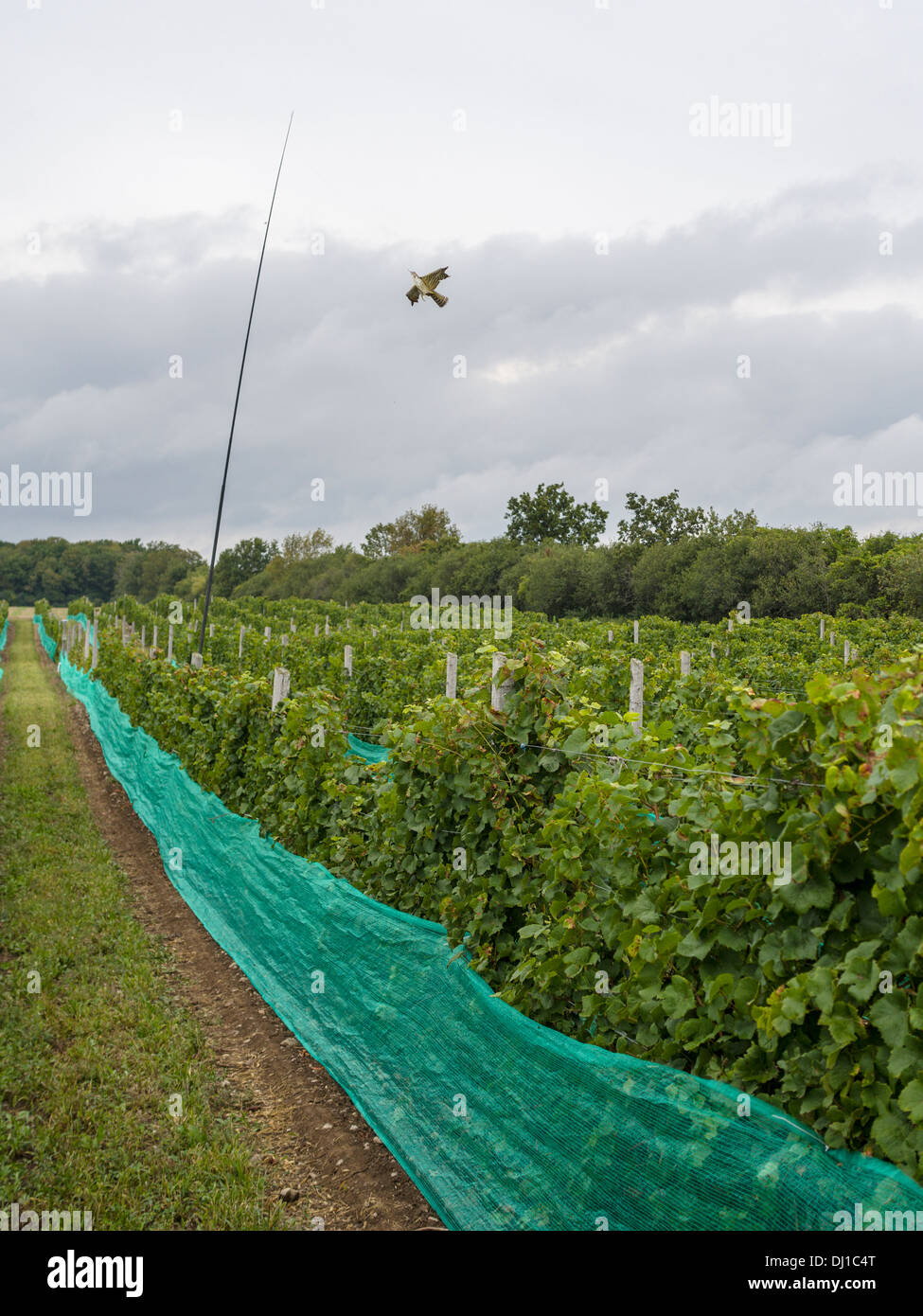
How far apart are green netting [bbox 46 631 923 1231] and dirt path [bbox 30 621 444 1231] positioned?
0.11m

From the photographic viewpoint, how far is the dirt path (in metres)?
3.92

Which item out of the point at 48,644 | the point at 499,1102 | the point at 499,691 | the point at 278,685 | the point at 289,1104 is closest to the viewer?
the point at 499,1102

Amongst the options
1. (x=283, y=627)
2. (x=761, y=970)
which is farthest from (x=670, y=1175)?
(x=283, y=627)

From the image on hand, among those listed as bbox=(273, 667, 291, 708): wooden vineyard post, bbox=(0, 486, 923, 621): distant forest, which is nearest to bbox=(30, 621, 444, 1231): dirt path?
bbox=(273, 667, 291, 708): wooden vineyard post

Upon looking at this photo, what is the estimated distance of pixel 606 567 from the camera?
46688 millimetres

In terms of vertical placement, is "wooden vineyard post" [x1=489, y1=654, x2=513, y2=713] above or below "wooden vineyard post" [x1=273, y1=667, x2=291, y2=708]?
above

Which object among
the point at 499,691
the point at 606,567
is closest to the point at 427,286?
the point at 499,691

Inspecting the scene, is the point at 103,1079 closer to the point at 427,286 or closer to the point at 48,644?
the point at 427,286

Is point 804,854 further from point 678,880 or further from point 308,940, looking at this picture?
point 308,940

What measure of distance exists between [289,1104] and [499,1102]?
177cm

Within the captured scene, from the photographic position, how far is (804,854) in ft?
8.29

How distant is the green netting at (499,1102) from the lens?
2475 mm

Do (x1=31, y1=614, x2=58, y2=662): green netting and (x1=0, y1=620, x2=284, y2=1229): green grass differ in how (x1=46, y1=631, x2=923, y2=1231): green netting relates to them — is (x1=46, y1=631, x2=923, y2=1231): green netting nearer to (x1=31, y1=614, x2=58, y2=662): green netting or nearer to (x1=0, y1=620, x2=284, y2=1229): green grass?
(x1=0, y1=620, x2=284, y2=1229): green grass

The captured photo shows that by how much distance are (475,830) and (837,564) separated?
34361 mm
